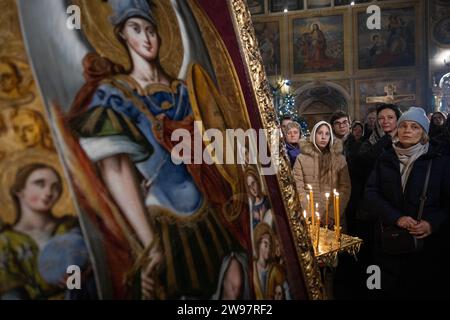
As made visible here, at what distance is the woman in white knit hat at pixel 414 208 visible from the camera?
2576mm

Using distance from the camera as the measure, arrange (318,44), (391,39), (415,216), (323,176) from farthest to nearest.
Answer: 1. (318,44)
2. (391,39)
3. (323,176)
4. (415,216)

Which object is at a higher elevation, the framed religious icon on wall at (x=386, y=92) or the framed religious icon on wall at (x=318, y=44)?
the framed religious icon on wall at (x=318, y=44)

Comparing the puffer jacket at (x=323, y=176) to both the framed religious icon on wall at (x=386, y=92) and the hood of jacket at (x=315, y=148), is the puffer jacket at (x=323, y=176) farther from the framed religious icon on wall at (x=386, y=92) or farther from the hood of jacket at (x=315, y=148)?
the framed religious icon on wall at (x=386, y=92)

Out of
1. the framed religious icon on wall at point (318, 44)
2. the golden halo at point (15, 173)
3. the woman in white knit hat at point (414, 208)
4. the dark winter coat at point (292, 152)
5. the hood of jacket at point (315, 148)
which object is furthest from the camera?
the framed religious icon on wall at point (318, 44)

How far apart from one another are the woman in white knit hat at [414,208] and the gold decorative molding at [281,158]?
4.79 ft

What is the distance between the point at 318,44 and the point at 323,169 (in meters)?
16.6

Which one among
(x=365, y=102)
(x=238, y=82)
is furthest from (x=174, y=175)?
(x=365, y=102)

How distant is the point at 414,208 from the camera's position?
262cm

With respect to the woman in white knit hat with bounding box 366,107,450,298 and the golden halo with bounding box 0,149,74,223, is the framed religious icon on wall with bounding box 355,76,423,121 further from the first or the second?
the golden halo with bounding box 0,149,74,223

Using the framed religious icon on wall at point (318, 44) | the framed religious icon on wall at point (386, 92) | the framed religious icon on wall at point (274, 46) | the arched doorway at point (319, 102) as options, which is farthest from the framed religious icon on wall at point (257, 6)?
the framed religious icon on wall at point (386, 92)

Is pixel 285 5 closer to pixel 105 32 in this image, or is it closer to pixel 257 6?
pixel 257 6

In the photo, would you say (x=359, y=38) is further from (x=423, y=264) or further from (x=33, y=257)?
(x=33, y=257)

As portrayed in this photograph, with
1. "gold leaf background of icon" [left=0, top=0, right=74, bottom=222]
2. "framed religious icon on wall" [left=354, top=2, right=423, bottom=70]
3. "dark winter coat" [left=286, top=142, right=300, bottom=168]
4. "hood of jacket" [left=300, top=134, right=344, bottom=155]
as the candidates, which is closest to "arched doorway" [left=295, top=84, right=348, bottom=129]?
"framed religious icon on wall" [left=354, top=2, right=423, bottom=70]

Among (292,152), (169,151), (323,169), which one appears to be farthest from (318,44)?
(169,151)
